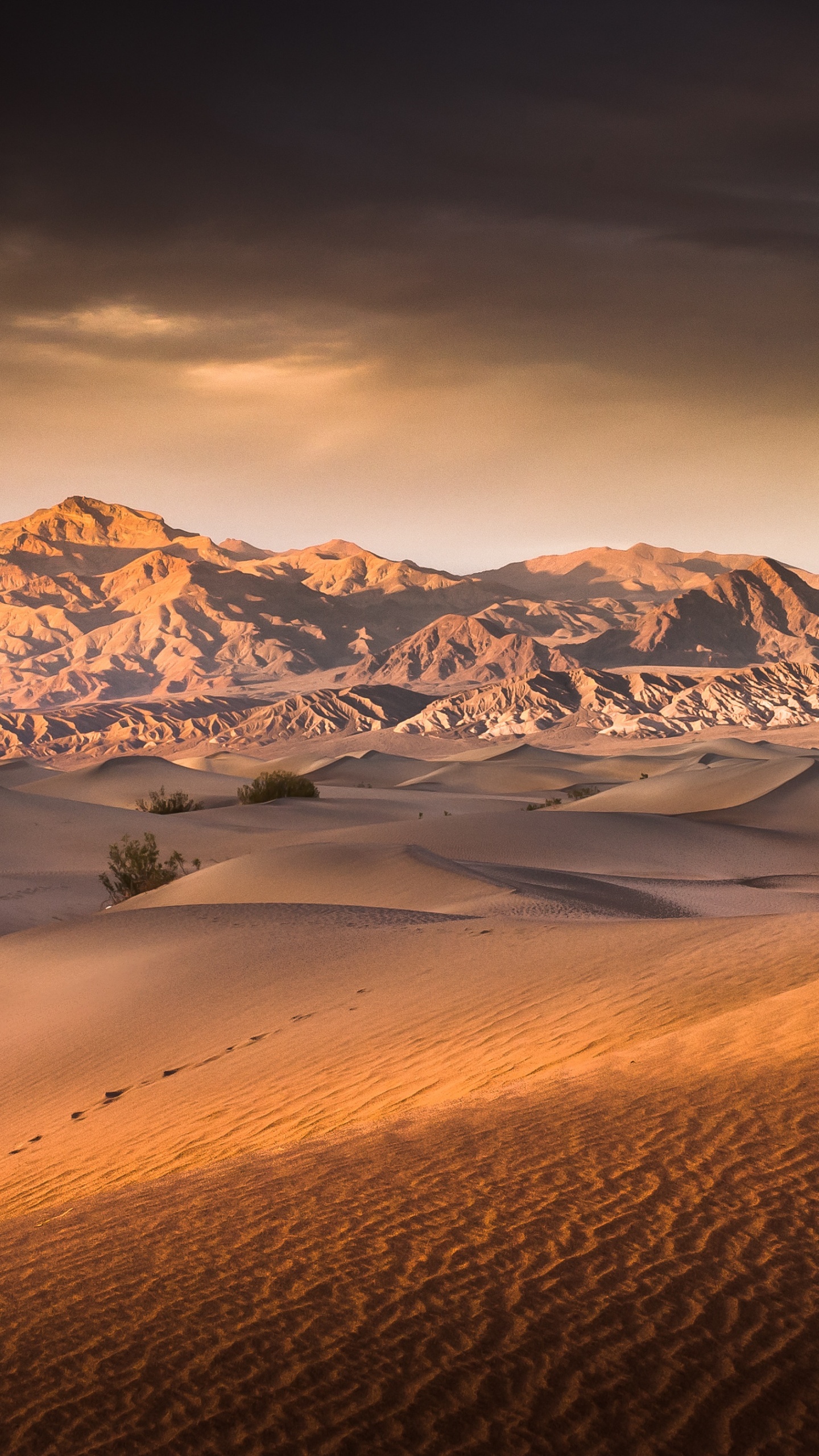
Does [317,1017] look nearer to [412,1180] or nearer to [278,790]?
[412,1180]

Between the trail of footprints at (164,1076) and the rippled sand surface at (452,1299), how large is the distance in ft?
10.8

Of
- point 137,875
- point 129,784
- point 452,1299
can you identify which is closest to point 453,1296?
point 452,1299

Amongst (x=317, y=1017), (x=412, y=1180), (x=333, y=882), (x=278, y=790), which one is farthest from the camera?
(x=278, y=790)

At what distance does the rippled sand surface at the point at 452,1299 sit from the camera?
3145mm

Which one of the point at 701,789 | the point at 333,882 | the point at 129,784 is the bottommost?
the point at 701,789

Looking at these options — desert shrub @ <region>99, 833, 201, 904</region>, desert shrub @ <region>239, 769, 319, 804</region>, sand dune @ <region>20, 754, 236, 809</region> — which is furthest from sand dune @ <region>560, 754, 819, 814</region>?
sand dune @ <region>20, 754, 236, 809</region>

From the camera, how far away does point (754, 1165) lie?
5223 mm

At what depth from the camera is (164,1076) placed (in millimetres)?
10352

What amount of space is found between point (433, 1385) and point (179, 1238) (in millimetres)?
2004

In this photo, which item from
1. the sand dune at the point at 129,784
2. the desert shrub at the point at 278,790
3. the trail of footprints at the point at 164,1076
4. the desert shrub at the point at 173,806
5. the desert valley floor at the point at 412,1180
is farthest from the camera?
the sand dune at the point at 129,784

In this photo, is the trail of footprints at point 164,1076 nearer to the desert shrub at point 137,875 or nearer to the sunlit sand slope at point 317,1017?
the sunlit sand slope at point 317,1017

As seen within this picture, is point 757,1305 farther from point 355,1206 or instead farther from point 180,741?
point 180,741

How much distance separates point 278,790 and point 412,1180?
1892 inches

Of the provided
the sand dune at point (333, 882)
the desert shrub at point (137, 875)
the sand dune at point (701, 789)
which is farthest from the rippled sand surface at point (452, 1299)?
the sand dune at point (701, 789)
